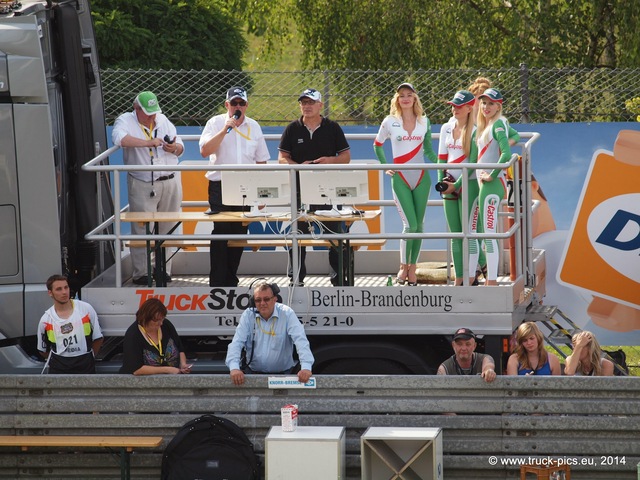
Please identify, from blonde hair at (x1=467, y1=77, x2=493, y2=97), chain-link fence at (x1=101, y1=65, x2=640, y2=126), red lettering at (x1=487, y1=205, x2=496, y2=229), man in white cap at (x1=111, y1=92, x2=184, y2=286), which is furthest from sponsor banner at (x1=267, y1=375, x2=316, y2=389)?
chain-link fence at (x1=101, y1=65, x2=640, y2=126)

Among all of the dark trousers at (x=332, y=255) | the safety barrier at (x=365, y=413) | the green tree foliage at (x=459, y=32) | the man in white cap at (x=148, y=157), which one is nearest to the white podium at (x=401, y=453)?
the safety barrier at (x=365, y=413)

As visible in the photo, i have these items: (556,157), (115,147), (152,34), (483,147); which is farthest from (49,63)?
(152,34)

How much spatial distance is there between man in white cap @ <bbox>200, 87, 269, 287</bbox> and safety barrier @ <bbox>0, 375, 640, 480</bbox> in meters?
1.55

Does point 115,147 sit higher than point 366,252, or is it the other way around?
point 115,147

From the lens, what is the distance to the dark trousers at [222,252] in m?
9.89

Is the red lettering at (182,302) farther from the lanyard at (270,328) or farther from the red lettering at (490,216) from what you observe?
the red lettering at (490,216)

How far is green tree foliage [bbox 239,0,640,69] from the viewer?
16.8 meters

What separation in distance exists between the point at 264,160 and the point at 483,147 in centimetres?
186

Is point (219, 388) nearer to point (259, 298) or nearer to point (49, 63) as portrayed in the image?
point (259, 298)

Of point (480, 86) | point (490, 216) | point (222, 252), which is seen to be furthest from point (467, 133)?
point (222, 252)

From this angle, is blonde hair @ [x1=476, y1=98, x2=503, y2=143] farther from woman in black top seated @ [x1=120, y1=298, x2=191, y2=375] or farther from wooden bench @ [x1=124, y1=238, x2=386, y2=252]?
woman in black top seated @ [x1=120, y1=298, x2=191, y2=375]

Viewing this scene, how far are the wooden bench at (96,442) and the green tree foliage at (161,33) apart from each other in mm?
10492

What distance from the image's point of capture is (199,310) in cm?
938

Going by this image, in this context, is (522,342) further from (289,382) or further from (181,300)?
(181,300)
